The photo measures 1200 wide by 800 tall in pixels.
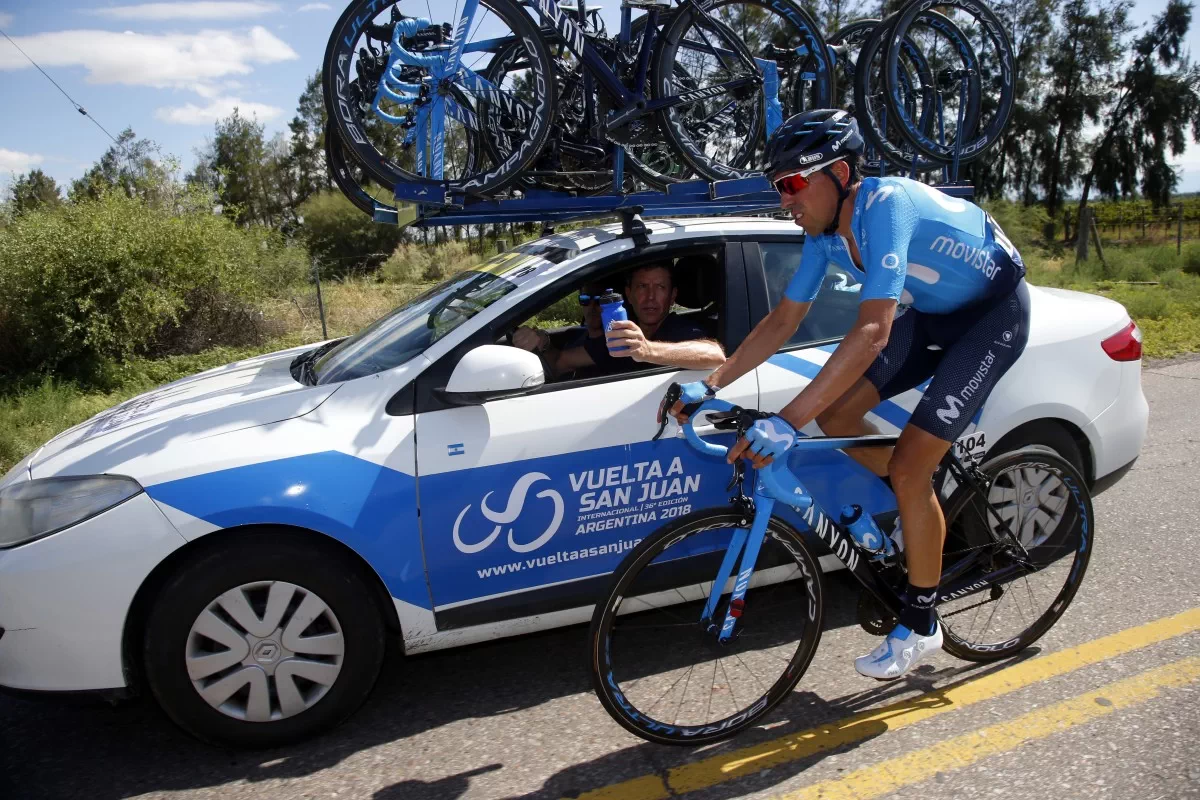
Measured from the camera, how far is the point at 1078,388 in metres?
3.80

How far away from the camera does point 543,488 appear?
3.00m

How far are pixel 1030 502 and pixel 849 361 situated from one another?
1334mm

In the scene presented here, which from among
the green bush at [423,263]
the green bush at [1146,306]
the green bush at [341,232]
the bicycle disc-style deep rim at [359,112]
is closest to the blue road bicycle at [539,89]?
the bicycle disc-style deep rim at [359,112]

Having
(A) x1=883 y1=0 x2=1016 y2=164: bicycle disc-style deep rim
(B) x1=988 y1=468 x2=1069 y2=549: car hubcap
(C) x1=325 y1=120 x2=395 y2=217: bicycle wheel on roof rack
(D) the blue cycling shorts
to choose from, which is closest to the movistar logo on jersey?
(D) the blue cycling shorts

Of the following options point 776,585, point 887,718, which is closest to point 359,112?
point 776,585

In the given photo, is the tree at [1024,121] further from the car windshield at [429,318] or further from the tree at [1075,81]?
the car windshield at [429,318]

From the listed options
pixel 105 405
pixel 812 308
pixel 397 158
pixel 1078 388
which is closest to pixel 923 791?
pixel 812 308

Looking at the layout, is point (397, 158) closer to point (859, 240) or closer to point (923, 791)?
point (859, 240)

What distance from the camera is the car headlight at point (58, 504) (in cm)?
265

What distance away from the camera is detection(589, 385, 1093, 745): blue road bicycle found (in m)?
2.69

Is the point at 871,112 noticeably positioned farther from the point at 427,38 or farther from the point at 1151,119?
the point at 1151,119

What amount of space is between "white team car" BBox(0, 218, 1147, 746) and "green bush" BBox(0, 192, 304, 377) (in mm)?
7625

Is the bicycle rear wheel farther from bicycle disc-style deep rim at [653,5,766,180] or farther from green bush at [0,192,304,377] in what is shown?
green bush at [0,192,304,377]

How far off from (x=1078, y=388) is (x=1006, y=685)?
145 centimetres
